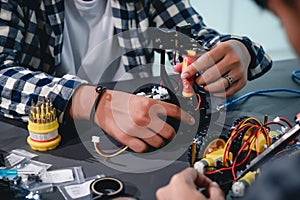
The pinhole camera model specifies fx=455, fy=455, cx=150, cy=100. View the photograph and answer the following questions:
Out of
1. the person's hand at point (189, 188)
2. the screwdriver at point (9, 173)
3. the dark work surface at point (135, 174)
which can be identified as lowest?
the dark work surface at point (135, 174)

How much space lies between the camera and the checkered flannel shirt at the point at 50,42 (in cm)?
110

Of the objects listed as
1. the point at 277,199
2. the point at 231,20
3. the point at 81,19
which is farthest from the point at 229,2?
Result: the point at 277,199

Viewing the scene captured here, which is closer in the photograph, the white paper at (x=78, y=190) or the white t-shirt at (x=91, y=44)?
the white paper at (x=78, y=190)

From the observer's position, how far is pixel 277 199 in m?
0.46

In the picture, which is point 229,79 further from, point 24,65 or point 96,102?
point 24,65

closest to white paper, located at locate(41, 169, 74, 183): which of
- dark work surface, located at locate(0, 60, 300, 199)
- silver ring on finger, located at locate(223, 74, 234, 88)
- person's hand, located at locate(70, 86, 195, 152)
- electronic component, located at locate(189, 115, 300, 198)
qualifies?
dark work surface, located at locate(0, 60, 300, 199)

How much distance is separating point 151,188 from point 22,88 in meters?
0.45

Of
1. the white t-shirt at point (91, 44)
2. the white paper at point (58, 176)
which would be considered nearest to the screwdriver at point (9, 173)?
the white paper at point (58, 176)

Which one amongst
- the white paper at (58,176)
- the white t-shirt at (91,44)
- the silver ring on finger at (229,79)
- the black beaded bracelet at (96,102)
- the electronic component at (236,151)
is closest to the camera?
the electronic component at (236,151)

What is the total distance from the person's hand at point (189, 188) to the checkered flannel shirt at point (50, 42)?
1.45 ft

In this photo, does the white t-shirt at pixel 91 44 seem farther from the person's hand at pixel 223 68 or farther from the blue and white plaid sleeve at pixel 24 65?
the person's hand at pixel 223 68

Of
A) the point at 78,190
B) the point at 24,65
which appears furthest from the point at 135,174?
the point at 24,65

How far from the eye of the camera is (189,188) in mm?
680

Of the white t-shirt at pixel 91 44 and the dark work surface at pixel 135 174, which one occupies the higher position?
the white t-shirt at pixel 91 44
